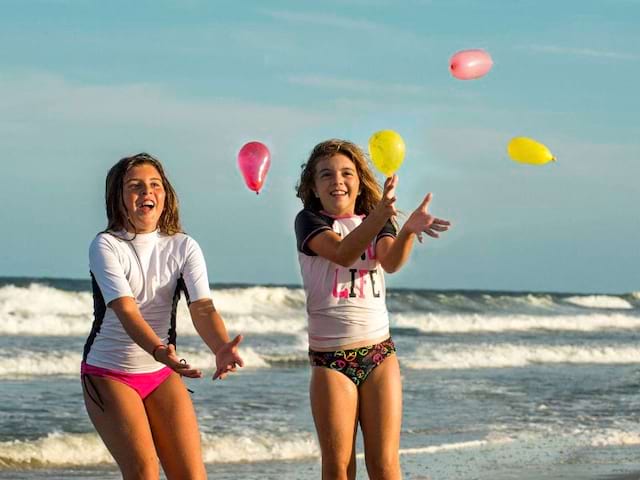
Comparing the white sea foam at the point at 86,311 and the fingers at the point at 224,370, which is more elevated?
the white sea foam at the point at 86,311

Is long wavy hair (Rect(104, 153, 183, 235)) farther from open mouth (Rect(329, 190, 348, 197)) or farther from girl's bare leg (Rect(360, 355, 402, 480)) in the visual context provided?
girl's bare leg (Rect(360, 355, 402, 480))

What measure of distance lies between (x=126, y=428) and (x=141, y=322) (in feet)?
1.63

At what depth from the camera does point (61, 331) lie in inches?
971

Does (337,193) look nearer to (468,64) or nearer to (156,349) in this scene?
(156,349)

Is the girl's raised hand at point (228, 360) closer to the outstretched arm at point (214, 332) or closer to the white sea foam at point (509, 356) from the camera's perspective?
the outstretched arm at point (214, 332)

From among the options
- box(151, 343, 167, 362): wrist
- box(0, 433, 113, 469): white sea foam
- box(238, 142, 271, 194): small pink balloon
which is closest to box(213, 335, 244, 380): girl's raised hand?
box(151, 343, 167, 362): wrist

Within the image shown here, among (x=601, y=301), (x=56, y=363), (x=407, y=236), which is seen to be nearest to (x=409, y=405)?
(x=56, y=363)

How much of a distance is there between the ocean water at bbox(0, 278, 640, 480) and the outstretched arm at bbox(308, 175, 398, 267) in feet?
13.5

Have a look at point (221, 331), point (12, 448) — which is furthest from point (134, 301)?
point (12, 448)

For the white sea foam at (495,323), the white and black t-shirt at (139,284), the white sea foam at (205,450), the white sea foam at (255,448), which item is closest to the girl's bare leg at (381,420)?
the white and black t-shirt at (139,284)

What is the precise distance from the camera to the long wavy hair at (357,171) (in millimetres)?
5438

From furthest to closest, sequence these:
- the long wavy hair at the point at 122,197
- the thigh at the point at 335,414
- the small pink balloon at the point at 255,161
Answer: the small pink balloon at the point at 255,161, the thigh at the point at 335,414, the long wavy hair at the point at 122,197

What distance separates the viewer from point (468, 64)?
23.2 feet

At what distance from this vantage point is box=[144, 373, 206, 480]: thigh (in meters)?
4.84
